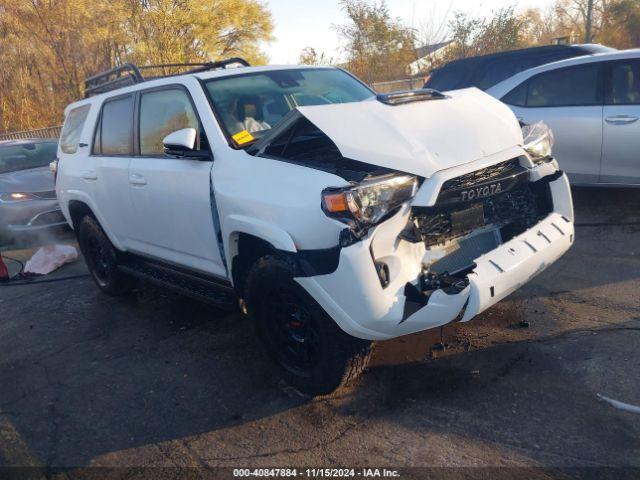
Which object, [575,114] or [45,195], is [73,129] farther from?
[575,114]

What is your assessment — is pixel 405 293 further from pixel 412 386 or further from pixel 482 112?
pixel 482 112

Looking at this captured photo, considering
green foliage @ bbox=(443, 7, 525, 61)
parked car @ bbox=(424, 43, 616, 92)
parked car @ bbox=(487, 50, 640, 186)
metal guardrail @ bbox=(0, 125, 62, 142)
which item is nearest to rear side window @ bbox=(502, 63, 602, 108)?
parked car @ bbox=(487, 50, 640, 186)

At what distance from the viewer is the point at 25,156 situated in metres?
8.87

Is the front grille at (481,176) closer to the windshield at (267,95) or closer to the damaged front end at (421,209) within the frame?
the damaged front end at (421,209)

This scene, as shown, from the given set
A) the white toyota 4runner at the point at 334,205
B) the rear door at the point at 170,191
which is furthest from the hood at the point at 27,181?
the white toyota 4runner at the point at 334,205

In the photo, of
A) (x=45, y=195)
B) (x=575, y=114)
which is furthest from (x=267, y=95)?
(x=45, y=195)

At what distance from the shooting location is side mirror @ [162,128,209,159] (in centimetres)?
339

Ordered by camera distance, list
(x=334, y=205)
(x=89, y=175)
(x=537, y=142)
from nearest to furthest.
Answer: (x=334, y=205)
(x=537, y=142)
(x=89, y=175)

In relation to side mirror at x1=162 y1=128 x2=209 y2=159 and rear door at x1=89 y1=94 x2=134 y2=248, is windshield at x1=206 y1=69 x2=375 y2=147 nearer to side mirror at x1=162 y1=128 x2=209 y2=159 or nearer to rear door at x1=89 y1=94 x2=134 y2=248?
side mirror at x1=162 y1=128 x2=209 y2=159

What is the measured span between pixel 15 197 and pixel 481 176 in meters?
6.93

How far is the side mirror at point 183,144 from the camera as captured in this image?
339 centimetres

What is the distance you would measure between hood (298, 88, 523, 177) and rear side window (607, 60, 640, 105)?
298cm

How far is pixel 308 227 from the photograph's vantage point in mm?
2783

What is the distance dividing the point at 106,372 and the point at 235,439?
1478 millimetres
